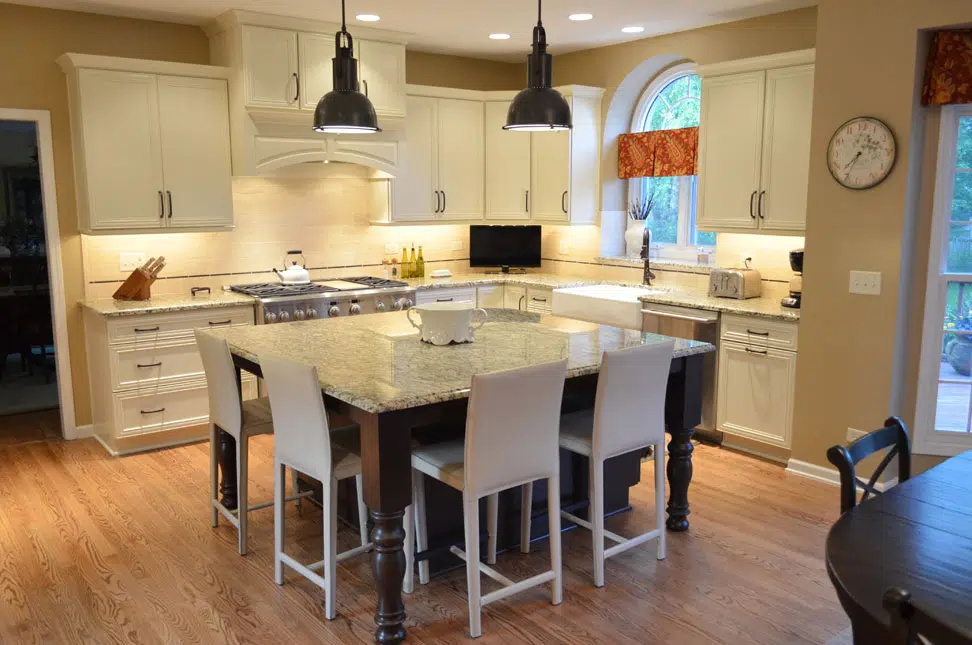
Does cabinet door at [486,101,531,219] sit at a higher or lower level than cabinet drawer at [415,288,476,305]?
higher

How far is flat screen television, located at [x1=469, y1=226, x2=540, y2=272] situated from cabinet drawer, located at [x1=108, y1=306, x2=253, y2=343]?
224cm

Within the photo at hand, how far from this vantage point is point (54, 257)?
5000 mm

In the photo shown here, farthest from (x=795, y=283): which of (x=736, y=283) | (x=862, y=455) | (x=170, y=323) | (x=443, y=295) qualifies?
(x=170, y=323)

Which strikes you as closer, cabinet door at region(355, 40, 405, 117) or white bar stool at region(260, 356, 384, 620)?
white bar stool at region(260, 356, 384, 620)

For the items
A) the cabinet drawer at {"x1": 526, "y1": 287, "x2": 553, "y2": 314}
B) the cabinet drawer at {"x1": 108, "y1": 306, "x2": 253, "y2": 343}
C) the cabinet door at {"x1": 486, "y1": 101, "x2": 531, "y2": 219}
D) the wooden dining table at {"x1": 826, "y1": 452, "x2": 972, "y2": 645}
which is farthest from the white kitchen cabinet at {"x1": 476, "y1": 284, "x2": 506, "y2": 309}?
the wooden dining table at {"x1": 826, "y1": 452, "x2": 972, "y2": 645}

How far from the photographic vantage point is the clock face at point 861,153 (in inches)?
154

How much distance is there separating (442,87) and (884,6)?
3305 millimetres

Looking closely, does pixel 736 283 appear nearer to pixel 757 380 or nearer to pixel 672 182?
pixel 757 380

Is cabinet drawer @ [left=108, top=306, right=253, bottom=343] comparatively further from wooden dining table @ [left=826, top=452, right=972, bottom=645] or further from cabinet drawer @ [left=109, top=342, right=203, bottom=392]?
wooden dining table @ [left=826, top=452, right=972, bottom=645]

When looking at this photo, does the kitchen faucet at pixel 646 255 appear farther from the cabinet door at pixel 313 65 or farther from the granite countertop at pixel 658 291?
the cabinet door at pixel 313 65

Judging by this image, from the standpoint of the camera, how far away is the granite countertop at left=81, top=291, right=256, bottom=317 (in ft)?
15.4

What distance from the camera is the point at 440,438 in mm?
3246

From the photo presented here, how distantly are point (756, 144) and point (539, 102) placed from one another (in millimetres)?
2082

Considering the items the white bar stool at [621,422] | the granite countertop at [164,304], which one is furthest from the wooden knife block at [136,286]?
the white bar stool at [621,422]
